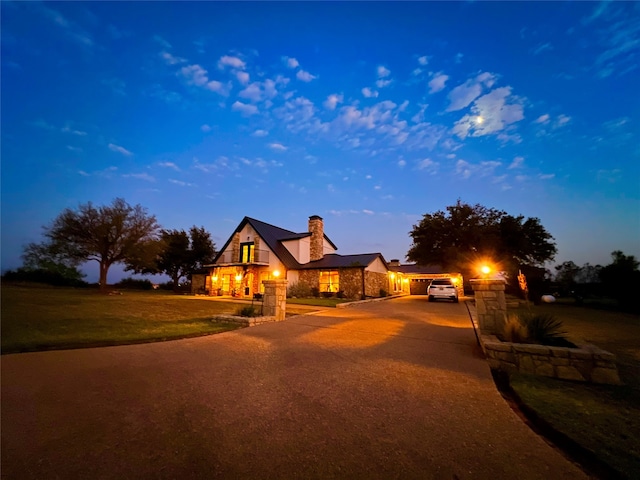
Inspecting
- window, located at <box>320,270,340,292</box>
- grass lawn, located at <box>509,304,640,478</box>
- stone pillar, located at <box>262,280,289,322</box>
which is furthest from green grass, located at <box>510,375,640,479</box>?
window, located at <box>320,270,340,292</box>

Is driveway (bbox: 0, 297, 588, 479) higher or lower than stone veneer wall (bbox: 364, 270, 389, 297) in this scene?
lower

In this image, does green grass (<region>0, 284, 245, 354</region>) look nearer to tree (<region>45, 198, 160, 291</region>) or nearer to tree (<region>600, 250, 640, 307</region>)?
tree (<region>45, 198, 160, 291</region>)

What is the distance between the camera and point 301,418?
10.2 feet

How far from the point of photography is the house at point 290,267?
23734 millimetres

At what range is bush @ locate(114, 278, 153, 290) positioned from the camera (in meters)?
34.8

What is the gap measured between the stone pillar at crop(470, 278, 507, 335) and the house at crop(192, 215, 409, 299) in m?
15.4

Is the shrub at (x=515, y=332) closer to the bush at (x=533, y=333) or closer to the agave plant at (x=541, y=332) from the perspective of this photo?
the bush at (x=533, y=333)

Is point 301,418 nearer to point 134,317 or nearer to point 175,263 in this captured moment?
point 134,317

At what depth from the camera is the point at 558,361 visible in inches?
194

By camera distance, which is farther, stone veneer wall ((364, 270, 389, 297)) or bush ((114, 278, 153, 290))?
bush ((114, 278, 153, 290))

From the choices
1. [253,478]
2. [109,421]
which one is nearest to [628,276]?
[253,478]

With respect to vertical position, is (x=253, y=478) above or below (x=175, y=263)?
below

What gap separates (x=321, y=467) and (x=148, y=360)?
4538 mm

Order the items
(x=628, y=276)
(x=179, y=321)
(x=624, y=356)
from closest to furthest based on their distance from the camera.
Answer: (x=624, y=356) < (x=179, y=321) < (x=628, y=276)
